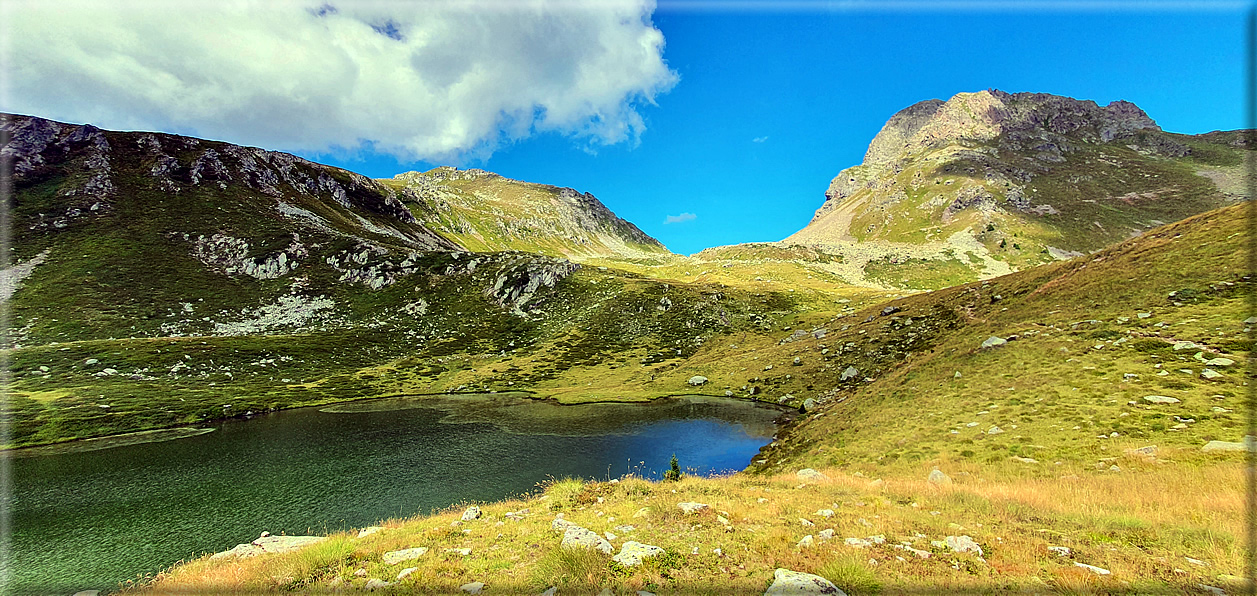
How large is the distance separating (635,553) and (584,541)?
5.88ft

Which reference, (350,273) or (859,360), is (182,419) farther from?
(859,360)

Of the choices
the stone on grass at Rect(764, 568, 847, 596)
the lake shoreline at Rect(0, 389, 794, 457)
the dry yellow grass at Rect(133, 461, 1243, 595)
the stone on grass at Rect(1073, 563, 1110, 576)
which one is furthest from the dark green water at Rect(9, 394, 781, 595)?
the stone on grass at Rect(1073, 563, 1110, 576)

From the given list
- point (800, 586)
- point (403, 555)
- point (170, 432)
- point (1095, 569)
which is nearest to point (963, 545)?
point (1095, 569)

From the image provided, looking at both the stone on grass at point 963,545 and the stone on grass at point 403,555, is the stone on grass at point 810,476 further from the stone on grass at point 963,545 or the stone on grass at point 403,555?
the stone on grass at point 403,555

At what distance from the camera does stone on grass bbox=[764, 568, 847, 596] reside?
28.6 feet

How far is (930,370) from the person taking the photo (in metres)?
38.7

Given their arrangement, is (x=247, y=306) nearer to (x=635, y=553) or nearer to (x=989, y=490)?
(x=635, y=553)

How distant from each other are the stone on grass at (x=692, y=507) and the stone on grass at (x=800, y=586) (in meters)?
6.65

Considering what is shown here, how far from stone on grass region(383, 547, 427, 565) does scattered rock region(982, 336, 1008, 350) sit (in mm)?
44887

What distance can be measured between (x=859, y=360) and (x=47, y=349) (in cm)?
14276

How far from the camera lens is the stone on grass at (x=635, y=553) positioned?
36.1 feet

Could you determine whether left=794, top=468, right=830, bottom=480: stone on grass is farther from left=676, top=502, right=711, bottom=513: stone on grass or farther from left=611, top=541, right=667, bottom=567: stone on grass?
left=611, top=541, right=667, bottom=567: stone on grass

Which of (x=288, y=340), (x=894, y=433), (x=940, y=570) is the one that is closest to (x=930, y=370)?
(x=894, y=433)

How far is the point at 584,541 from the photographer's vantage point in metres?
12.4
